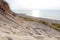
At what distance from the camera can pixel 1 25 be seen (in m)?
14.1

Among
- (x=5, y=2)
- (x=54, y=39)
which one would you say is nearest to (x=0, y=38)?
(x=54, y=39)

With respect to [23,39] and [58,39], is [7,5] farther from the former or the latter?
[23,39]

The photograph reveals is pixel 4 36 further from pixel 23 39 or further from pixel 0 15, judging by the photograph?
pixel 0 15

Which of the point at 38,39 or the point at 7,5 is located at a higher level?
the point at 7,5

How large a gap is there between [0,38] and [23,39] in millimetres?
1912

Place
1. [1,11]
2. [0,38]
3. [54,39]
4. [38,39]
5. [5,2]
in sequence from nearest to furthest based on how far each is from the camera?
[0,38] < [38,39] < [54,39] < [1,11] < [5,2]

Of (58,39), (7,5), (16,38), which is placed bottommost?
(58,39)

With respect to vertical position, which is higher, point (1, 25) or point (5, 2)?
point (5, 2)

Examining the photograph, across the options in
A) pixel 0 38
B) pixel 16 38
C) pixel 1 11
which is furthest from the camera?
pixel 1 11

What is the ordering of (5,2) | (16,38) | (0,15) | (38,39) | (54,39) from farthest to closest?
(5,2), (0,15), (54,39), (38,39), (16,38)

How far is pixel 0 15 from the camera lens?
16.7 metres

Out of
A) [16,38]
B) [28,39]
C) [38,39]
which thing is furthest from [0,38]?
[38,39]

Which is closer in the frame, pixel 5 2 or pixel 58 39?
pixel 58 39

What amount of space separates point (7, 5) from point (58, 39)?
746 cm
